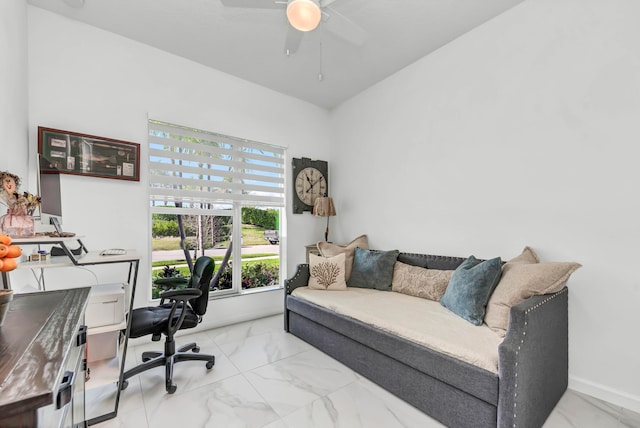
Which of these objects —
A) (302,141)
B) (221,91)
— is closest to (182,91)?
(221,91)

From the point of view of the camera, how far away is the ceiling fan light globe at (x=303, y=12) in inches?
61.4

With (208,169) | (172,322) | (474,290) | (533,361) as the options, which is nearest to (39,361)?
(172,322)

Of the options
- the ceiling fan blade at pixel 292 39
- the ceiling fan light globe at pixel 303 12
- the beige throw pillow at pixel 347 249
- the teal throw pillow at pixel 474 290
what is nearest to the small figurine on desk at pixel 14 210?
the ceiling fan light globe at pixel 303 12

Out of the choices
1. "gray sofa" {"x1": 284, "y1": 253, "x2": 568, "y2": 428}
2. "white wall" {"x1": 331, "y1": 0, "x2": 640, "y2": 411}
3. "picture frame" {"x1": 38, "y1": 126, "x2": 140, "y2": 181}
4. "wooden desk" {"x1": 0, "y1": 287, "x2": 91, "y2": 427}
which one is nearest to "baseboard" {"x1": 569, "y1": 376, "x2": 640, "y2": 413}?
"white wall" {"x1": 331, "y1": 0, "x2": 640, "y2": 411}

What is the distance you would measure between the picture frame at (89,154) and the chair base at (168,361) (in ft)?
5.35

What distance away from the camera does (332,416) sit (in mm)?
1711

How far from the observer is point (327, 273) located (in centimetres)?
295

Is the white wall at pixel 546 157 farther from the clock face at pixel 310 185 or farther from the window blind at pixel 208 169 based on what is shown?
the window blind at pixel 208 169

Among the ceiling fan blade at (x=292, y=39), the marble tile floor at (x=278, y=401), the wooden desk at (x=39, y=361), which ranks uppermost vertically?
the ceiling fan blade at (x=292, y=39)

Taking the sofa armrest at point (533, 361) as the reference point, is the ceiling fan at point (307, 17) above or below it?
above

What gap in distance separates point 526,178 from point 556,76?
0.78m

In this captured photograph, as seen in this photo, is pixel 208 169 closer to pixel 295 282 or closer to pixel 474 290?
pixel 295 282

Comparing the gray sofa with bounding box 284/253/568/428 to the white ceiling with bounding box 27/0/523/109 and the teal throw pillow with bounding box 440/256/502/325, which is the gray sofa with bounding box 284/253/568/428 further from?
the white ceiling with bounding box 27/0/523/109

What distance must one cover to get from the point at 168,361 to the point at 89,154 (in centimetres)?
191
